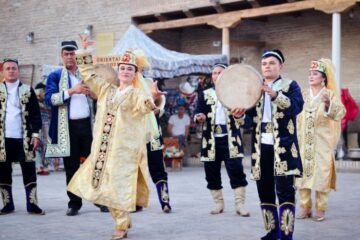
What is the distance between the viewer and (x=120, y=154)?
584 cm

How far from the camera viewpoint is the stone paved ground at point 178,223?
5.95m

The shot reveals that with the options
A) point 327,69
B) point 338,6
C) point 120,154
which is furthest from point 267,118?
point 338,6

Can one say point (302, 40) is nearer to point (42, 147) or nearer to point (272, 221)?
point (42, 147)

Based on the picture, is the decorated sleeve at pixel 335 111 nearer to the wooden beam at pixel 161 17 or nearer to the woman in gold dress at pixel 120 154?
the woman in gold dress at pixel 120 154

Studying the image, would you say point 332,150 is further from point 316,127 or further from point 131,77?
point 131,77

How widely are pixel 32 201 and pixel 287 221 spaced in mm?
3184

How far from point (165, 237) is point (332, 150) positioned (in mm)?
2347

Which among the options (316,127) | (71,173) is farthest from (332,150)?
(71,173)

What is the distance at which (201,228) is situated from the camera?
6352 mm

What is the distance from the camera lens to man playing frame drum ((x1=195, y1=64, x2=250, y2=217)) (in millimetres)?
7223

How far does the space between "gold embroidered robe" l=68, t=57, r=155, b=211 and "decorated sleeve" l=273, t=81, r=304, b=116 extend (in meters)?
1.14

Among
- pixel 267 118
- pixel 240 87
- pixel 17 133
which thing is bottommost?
pixel 17 133

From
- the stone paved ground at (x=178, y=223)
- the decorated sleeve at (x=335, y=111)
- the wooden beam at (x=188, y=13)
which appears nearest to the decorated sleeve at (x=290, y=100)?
the stone paved ground at (x=178, y=223)

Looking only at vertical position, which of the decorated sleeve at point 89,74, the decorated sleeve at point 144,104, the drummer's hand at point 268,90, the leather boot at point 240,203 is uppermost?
the decorated sleeve at point 89,74
